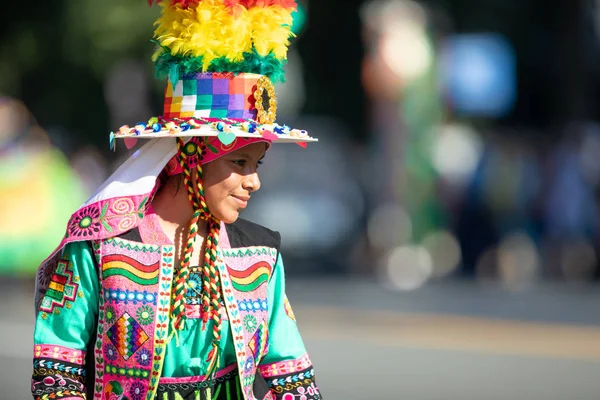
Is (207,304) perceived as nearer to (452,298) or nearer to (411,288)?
(452,298)

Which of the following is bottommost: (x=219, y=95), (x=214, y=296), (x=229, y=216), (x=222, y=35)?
(x=214, y=296)

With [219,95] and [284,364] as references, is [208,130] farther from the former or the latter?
[284,364]

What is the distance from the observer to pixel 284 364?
441 cm

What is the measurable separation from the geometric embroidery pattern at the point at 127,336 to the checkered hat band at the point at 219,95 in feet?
2.27

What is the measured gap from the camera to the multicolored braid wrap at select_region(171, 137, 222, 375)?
4.23 metres

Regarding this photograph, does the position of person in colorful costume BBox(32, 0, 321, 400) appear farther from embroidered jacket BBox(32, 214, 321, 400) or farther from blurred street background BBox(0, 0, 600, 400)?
blurred street background BBox(0, 0, 600, 400)

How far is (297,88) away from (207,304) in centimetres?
2164

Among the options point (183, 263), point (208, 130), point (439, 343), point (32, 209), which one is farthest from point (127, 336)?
point (32, 209)

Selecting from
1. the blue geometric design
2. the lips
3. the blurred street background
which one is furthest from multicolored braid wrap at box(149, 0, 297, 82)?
the blurred street background

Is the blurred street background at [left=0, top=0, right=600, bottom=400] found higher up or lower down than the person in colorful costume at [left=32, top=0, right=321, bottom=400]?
higher up

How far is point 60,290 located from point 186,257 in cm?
41

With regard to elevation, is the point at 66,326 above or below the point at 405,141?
below

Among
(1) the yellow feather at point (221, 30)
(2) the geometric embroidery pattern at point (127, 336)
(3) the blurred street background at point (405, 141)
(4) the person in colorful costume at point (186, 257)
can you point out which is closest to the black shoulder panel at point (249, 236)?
(4) the person in colorful costume at point (186, 257)

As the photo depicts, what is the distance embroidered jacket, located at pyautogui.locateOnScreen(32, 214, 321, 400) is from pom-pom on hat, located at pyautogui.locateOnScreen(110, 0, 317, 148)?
375mm
